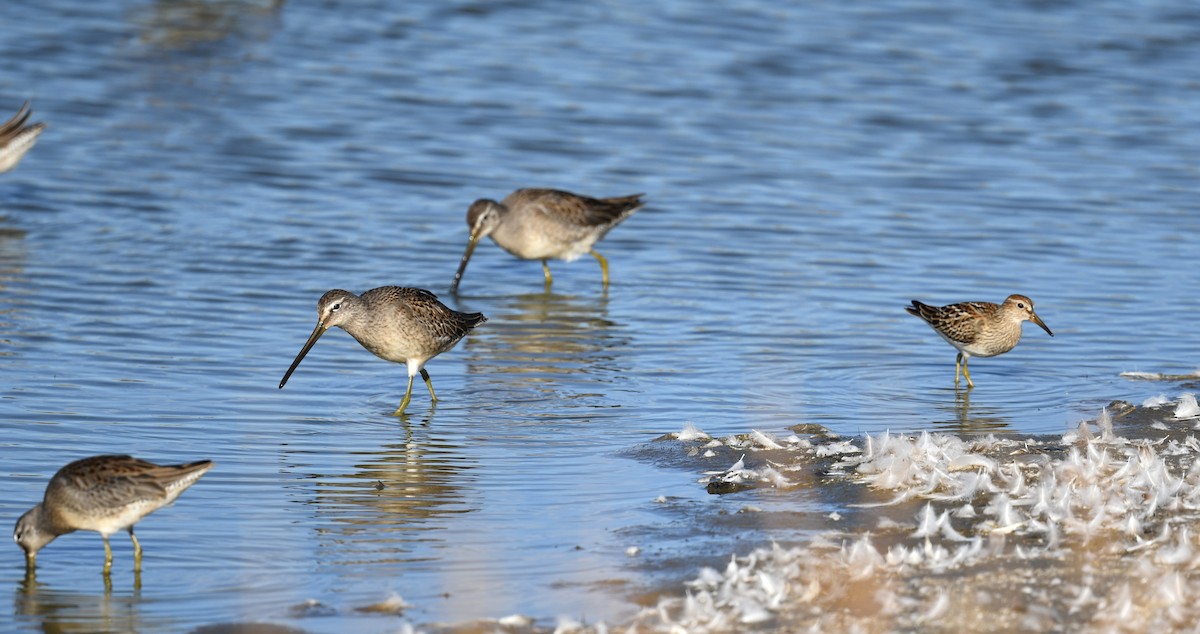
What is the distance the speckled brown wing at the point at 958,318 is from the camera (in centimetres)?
902

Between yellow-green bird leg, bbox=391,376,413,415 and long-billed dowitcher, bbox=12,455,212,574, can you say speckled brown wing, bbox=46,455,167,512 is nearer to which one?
long-billed dowitcher, bbox=12,455,212,574

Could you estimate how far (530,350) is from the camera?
33.0ft

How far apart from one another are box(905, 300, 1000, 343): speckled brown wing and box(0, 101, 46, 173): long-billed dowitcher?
7816 mm

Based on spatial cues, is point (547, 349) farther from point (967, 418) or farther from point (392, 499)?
point (392, 499)

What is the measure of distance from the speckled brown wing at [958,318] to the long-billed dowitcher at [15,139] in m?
7.82

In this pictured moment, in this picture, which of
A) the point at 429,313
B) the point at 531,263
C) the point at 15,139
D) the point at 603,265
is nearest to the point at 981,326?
the point at 429,313

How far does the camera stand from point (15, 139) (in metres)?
13.8

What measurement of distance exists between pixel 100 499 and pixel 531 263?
303 inches

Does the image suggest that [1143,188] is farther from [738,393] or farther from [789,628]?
[789,628]

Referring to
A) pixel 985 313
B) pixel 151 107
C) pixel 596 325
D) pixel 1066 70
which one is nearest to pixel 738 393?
pixel 985 313

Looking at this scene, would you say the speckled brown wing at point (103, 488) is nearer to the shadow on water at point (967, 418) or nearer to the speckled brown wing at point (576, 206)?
the shadow on water at point (967, 418)

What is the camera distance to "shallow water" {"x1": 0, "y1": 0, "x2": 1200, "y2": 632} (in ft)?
21.2

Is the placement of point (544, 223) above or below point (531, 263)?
above

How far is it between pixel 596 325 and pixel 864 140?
20.7 feet
